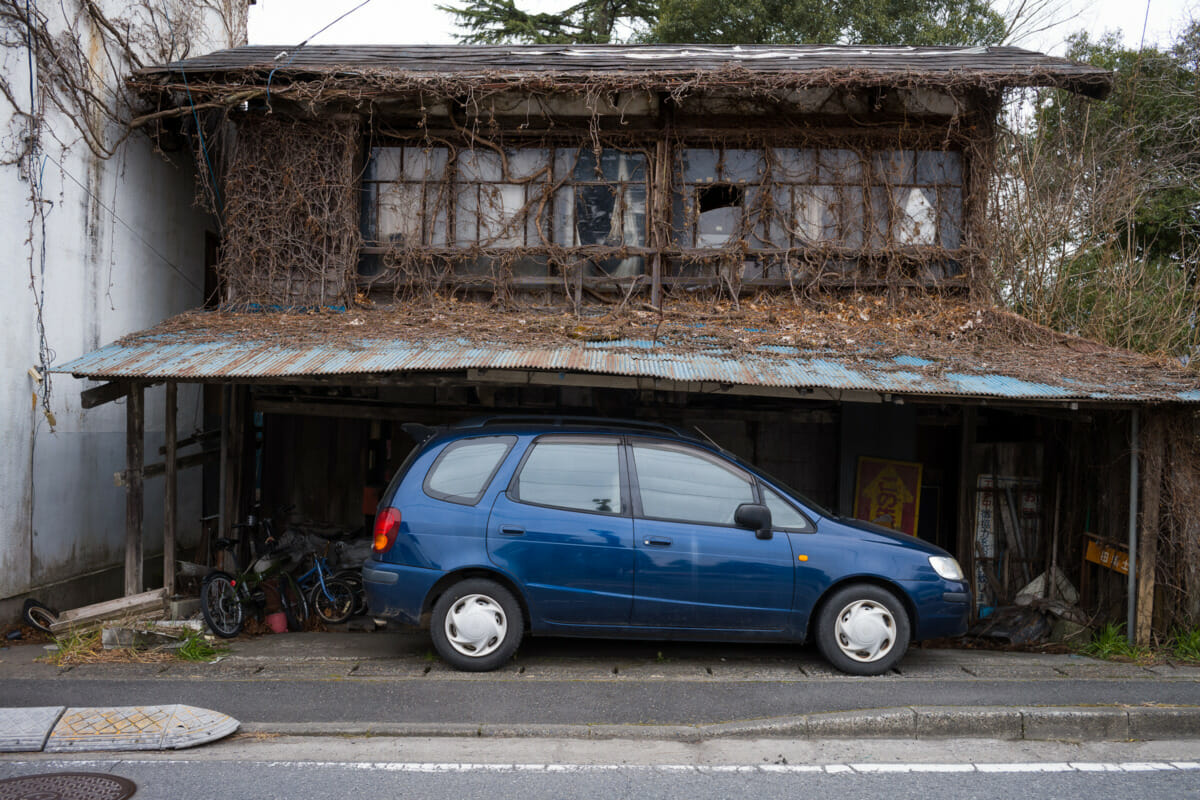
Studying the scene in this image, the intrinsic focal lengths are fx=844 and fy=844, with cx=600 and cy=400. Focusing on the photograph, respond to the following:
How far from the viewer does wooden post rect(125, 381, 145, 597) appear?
25.3 ft

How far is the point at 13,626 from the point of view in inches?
293

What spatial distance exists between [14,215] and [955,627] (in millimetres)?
8740

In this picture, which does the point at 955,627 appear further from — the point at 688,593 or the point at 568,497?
the point at 568,497

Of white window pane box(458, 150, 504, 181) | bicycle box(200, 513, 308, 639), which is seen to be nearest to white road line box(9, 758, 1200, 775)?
bicycle box(200, 513, 308, 639)

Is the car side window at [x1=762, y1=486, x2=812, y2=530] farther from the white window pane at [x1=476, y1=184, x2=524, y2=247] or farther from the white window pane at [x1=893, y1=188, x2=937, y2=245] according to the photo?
the white window pane at [x1=476, y1=184, x2=524, y2=247]

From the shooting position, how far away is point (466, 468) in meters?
6.40

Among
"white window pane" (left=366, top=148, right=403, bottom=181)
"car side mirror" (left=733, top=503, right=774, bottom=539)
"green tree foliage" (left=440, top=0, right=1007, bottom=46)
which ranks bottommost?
"car side mirror" (left=733, top=503, right=774, bottom=539)

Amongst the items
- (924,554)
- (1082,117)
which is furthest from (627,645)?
(1082,117)

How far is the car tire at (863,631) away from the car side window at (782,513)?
1.89 feet

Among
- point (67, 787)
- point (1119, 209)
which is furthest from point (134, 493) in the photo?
point (1119, 209)

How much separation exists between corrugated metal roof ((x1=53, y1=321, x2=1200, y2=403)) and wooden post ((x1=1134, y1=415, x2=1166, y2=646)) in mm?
468

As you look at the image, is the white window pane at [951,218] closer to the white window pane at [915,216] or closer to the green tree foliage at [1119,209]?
the white window pane at [915,216]

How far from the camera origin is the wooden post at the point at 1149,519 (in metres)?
6.96

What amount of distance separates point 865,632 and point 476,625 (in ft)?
9.35
